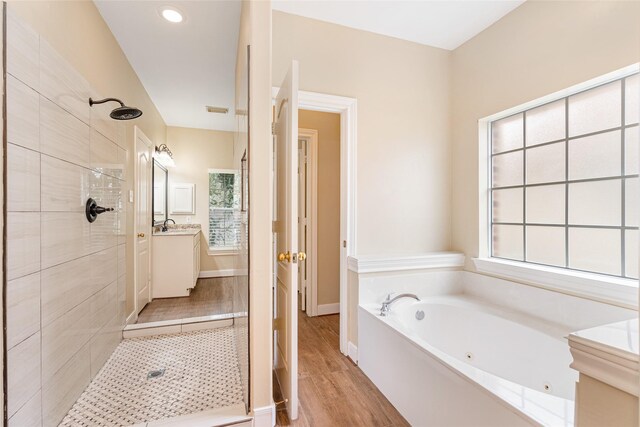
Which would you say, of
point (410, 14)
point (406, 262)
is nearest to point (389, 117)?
point (410, 14)

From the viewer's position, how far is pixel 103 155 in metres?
1.90

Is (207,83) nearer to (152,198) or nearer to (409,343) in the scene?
(152,198)

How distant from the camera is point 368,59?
7.79ft

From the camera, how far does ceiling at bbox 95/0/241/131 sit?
6.42 ft

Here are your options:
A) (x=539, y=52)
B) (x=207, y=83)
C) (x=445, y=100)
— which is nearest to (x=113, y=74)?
(x=207, y=83)

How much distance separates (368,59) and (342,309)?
217 cm

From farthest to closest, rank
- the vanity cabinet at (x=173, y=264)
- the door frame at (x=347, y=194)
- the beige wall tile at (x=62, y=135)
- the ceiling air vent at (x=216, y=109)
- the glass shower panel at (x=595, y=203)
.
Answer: the ceiling air vent at (x=216, y=109)
the vanity cabinet at (x=173, y=264)
the door frame at (x=347, y=194)
the glass shower panel at (x=595, y=203)
the beige wall tile at (x=62, y=135)

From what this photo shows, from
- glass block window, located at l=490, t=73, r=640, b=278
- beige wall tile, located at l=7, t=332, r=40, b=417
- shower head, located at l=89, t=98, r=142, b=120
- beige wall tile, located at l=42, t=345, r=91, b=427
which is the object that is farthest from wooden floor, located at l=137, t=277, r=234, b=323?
glass block window, located at l=490, t=73, r=640, b=278

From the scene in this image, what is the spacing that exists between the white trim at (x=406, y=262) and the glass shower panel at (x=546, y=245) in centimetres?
55

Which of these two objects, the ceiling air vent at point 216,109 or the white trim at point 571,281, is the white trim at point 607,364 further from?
the ceiling air vent at point 216,109

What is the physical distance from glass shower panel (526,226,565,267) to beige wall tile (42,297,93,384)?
306 centimetres

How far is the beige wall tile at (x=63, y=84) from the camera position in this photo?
129cm

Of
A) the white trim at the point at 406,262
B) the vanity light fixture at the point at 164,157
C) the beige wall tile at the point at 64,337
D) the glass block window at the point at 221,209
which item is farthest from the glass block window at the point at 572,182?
the vanity light fixture at the point at 164,157

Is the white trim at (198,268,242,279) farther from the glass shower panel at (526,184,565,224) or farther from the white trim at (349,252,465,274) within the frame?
the glass shower panel at (526,184,565,224)
